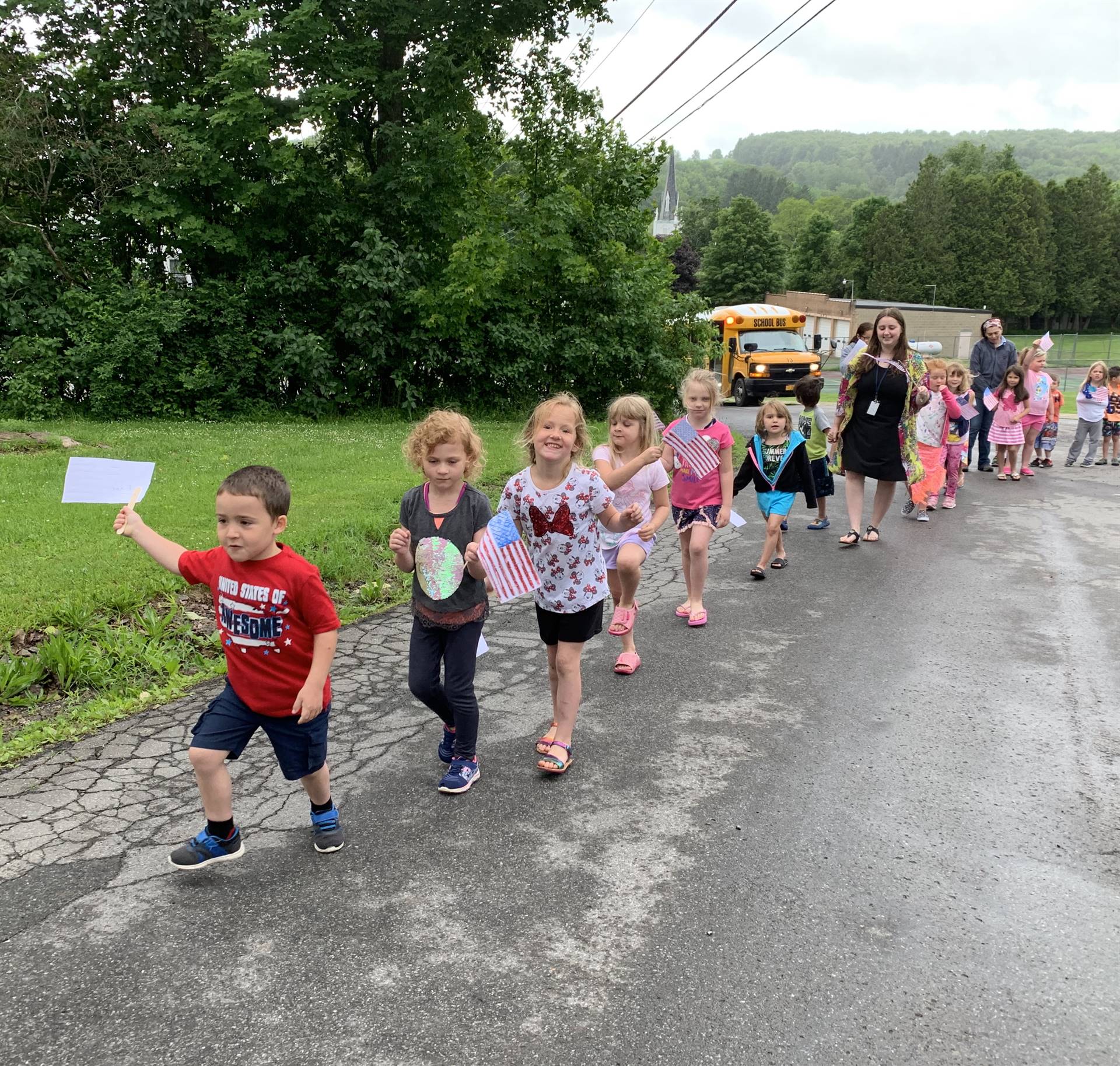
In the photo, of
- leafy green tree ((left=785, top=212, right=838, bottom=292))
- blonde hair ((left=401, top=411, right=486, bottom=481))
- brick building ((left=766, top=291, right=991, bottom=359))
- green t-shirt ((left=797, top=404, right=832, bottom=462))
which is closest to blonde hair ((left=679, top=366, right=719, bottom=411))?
blonde hair ((left=401, top=411, right=486, bottom=481))

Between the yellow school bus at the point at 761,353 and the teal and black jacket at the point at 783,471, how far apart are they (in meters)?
19.8

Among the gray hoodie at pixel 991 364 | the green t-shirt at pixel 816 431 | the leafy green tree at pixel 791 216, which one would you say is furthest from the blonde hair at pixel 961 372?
the leafy green tree at pixel 791 216

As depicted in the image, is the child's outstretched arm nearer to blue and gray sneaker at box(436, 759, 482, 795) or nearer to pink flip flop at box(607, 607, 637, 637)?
blue and gray sneaker at box(436, 759, 482, 795)

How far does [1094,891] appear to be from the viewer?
3248 millimetres

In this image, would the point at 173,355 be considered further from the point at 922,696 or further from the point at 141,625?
the point at 922,696

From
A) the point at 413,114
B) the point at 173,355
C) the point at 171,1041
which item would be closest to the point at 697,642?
the point at 171,1041

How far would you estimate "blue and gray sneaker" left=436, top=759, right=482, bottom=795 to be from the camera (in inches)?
155

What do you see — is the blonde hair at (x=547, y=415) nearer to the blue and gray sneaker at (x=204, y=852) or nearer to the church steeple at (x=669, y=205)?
the blue and gray sneaker at (x=204, y=852)

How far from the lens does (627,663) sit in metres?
5.44

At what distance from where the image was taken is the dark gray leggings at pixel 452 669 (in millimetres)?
3922

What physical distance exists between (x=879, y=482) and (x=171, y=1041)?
25.3ft

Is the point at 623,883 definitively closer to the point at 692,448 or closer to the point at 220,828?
the point at 220,828

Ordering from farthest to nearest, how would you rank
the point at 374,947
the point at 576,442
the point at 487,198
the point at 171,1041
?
the point at 487,198 < the point at 576,442 < the point at 374,947 < the point at 171,1041

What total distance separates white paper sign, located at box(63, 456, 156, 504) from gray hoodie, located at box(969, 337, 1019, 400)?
39.6 ft
